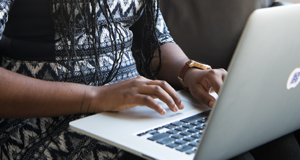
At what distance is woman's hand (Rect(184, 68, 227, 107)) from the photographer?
2.12 ft

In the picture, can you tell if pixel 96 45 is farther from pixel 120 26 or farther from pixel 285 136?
pixel 285 136

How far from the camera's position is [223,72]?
70 cm

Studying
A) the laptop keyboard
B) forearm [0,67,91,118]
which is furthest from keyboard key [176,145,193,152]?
forearm [0,67,91,118]

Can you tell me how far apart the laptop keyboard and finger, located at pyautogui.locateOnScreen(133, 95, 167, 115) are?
0.12 feet

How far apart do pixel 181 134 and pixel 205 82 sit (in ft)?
0.80

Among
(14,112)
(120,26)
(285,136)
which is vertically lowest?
(285,136)

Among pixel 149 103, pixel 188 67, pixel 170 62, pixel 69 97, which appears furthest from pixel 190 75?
pixel 69 97

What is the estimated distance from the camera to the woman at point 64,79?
545mm

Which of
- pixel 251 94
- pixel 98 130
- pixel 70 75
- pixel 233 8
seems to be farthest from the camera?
pixel 233 8

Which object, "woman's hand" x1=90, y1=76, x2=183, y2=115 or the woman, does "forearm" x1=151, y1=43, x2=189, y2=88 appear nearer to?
the woman

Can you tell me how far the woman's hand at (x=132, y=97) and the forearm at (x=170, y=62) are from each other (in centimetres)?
27

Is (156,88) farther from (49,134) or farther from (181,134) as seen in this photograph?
(49,134)

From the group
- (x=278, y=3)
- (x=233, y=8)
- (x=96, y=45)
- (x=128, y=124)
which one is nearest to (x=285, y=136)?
(x=128, y=124)

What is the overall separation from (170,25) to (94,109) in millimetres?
803
